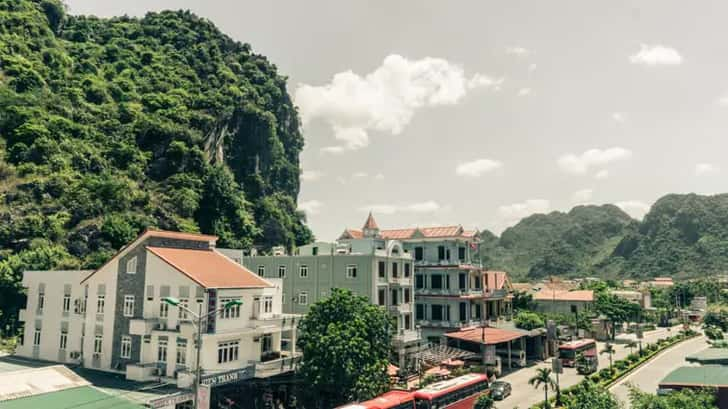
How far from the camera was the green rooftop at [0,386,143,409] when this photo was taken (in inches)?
1051

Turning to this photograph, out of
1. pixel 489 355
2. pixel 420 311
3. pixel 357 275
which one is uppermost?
pixel 357 275

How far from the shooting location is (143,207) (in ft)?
255

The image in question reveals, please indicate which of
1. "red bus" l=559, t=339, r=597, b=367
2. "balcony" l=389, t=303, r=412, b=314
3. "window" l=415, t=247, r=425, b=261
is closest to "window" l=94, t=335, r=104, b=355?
"balcony" l=389, t=303, r=412, b=314

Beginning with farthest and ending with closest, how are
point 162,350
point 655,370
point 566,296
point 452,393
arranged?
point 566,296
point 655,370
point 162,350
point 452,393

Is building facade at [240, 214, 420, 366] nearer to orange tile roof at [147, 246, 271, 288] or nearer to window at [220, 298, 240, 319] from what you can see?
orange tile roof at [147, 246, 271, 288]

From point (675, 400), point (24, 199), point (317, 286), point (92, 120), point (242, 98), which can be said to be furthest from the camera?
point (242, 98)

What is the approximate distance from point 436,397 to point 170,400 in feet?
56.9

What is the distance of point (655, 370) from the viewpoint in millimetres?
60719

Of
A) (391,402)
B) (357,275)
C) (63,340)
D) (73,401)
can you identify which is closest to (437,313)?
(357,275)

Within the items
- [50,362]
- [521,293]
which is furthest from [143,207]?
[521,293]

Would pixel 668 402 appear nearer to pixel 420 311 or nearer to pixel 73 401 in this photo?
pixel 73 401

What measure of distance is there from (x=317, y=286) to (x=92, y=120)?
55.3 m

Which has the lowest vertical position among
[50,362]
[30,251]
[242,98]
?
[50,362]

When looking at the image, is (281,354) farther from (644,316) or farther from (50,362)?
(644,316)
